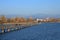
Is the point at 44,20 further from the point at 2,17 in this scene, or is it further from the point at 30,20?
the point at 2,17

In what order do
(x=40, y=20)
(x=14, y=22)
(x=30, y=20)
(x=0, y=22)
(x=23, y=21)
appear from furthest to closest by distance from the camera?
(x=40, y=20) < (x=30, y=20) < (x=23, y=21) < (x=14, y=22) < (x=0, y=22)

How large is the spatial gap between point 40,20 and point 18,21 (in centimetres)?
3702

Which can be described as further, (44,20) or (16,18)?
(44,20)

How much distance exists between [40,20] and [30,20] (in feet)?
68.5

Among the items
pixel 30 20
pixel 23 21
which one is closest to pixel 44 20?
pixel 30 20

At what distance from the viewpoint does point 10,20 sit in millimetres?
97062

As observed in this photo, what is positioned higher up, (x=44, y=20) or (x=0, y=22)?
(x=0, y=22)

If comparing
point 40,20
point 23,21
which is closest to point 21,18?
point 23,21

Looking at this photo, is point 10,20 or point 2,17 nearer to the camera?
point 2,17

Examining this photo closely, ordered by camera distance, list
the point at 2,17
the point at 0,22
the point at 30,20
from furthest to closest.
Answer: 1. the point at 30,20
2. the point at 2,17
3. the point at 0,22

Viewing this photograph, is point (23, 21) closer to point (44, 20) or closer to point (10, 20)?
point (10, 20)

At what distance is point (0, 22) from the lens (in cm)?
7588

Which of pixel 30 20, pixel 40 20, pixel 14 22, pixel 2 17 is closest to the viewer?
pixel 2 17

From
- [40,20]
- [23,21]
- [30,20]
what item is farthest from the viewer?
[40,20]
